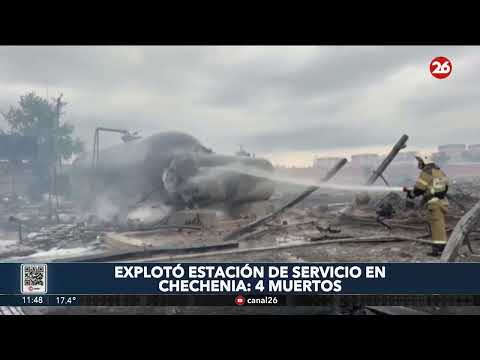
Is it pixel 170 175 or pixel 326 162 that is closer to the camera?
pixel 326 162

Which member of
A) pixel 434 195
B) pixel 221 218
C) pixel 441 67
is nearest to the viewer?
pixel 441 67

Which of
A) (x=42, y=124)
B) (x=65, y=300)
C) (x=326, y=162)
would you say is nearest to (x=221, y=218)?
(x=326, y=162)

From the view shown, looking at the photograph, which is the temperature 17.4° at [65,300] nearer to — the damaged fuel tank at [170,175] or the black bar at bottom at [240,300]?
the black bar at bottom at [240,300]

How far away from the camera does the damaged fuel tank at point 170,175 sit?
287 cm

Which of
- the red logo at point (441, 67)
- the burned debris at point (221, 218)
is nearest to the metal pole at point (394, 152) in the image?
the burned debris at point (221, 218)

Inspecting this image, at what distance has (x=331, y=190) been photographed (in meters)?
2.94

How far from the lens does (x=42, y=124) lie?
9.53ft

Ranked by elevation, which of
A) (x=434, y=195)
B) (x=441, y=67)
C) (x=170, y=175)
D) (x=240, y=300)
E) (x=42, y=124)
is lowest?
(x=240, y=300)

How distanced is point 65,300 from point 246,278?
66.2 inches

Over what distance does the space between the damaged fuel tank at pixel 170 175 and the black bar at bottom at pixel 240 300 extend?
0.86 metres

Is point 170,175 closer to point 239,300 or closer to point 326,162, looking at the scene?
point 239,300

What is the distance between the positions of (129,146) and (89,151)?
381mm

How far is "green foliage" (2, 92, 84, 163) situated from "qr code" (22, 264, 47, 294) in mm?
990

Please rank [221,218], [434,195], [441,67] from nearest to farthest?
[441,67] < [434,195] < [221,218]
